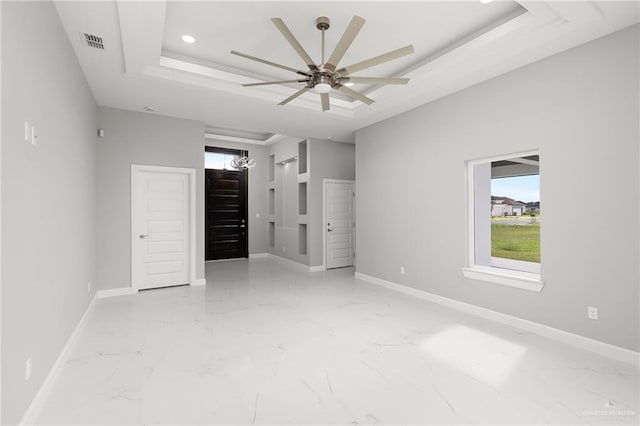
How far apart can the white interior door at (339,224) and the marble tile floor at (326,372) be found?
2925 millimetres

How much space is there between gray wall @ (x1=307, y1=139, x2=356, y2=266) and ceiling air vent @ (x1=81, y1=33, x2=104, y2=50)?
419 centimetres

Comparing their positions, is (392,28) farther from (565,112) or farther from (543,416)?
(543,416)

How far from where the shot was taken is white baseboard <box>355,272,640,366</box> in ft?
9.07

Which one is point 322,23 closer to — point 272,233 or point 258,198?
point 258,198

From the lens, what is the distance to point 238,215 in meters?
8.57

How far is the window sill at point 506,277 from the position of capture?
3406 mm

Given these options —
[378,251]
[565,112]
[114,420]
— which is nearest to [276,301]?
[378,251]

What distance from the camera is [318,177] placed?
6.91 meters

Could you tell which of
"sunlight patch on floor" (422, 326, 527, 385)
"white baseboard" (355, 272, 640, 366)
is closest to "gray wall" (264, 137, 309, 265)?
"white baseboard" (355, 272, 640, 366)

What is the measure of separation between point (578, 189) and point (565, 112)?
78cm

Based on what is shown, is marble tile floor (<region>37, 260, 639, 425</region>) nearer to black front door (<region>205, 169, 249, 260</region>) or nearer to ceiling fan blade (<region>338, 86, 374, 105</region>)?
ceiling fan blade (<region>338, 86, 374, 105</region>)

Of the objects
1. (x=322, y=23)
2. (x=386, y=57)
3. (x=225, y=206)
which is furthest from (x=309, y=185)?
(x=386, y=57)

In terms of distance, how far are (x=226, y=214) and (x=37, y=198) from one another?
20.6 feet

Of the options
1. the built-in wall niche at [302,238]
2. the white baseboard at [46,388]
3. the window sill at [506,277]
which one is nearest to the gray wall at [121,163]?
the white baseboard at [46,388]
